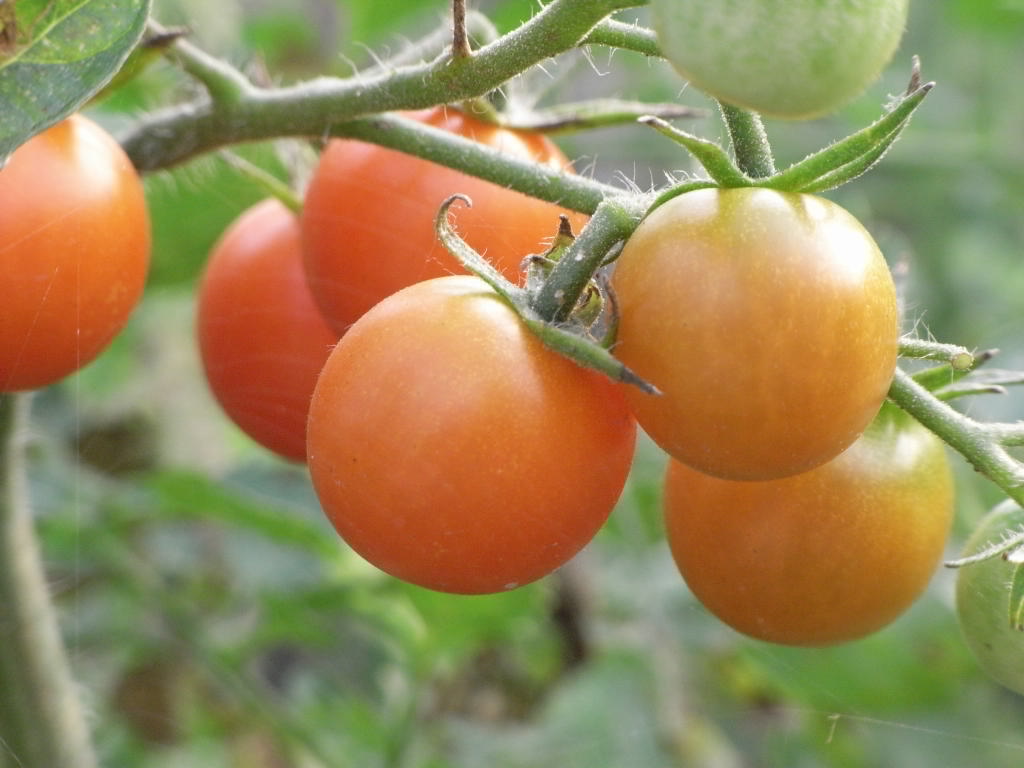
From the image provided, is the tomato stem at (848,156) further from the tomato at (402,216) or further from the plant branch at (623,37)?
the tomato at (402,216)

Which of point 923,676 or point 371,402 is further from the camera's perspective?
point 923,676

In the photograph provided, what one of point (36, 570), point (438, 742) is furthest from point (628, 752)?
point (36, 570)

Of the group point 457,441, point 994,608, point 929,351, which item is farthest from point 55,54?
point 994,608

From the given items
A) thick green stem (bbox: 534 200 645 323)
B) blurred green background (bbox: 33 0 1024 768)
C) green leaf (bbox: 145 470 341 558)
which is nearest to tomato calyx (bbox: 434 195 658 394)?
thick green stem (bbox: 534 200 645 323)

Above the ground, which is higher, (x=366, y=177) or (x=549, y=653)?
(x=366, y=177)

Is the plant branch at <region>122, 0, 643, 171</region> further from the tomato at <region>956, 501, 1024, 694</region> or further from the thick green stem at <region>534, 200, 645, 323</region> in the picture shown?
the tomato at <region>956, 501, 1024, 694</region>

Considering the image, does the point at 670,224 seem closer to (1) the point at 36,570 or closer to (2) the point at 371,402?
(2) the point at 371,402

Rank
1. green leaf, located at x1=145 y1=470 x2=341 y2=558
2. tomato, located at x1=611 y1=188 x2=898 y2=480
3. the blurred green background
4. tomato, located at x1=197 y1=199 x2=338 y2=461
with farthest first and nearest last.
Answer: the blurred green background
green leaf, located at x1=145 y1=470 x2=341 y2=558
tomato, located at x1=197 y1=199 x2=338 y2=461
tomato, located at x1=611 y1=188 x2=898 y2=480
